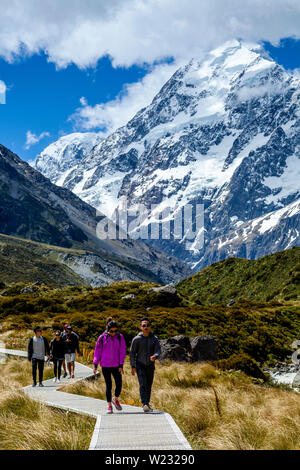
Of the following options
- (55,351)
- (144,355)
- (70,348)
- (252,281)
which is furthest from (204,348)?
(252,281)

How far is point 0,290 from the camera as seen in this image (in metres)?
61.0

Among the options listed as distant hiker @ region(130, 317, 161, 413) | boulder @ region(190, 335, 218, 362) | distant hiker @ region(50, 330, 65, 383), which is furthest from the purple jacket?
Answer: boulder @ region(190, 335, 218, 362)

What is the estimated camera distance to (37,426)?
7215 mm

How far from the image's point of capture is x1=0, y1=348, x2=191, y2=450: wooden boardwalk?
262 inches

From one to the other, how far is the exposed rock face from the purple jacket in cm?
1212

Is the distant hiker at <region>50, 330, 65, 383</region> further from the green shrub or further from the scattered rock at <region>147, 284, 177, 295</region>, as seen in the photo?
the scattered rock at <region>147, 284, 177, 295</region>

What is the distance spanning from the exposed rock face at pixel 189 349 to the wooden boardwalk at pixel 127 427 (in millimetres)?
11300

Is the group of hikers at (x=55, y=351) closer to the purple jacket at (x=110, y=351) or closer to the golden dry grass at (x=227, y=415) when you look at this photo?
the golden dry grass at (x=227, y=415)

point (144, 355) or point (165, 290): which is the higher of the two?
point (165, 290)

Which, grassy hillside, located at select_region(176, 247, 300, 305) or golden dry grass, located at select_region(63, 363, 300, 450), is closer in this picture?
golden dry grass, located at select_region(63, 363, 300, 450)

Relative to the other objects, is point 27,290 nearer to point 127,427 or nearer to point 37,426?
point 127,427

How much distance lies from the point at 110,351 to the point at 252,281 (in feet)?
158
